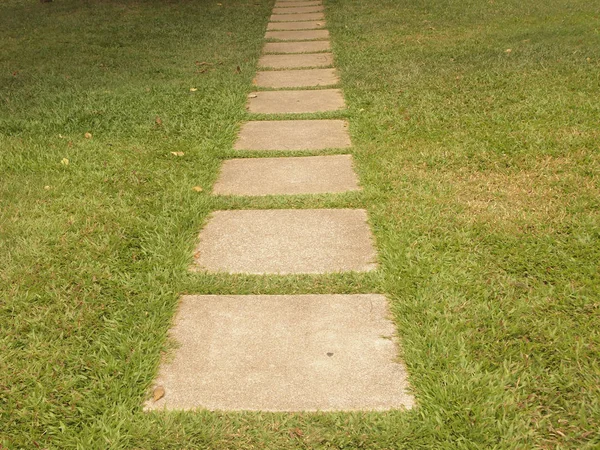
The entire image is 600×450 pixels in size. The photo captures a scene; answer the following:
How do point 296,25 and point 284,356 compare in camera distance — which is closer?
point 284,356

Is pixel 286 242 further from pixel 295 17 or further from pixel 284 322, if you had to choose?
pixel 295 17

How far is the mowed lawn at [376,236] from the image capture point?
6.46 feet

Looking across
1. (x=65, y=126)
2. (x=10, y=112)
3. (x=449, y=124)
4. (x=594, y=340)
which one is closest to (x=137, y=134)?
(x=65, y=126)

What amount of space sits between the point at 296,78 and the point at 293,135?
1.78 meters

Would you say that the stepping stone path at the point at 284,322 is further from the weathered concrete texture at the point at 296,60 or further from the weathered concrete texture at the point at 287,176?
the weathered concrete texture at the point at 296,60

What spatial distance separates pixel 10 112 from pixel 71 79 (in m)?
1.16

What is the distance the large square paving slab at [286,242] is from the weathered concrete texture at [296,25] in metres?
6.06

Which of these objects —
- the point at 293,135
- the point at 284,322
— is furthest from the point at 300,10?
the point at 284,322

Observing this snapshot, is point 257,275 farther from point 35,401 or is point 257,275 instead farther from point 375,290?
point 35,401

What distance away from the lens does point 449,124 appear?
14.8 ft

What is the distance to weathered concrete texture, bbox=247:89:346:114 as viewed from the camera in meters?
5.17

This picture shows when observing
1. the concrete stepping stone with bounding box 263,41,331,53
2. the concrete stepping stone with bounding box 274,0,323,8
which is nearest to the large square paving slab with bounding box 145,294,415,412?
the concrete stepping stone with bounding box 263,41,331,53

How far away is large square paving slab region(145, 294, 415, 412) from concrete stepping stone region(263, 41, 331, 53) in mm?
5372

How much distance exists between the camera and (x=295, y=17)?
9414 millimetres
